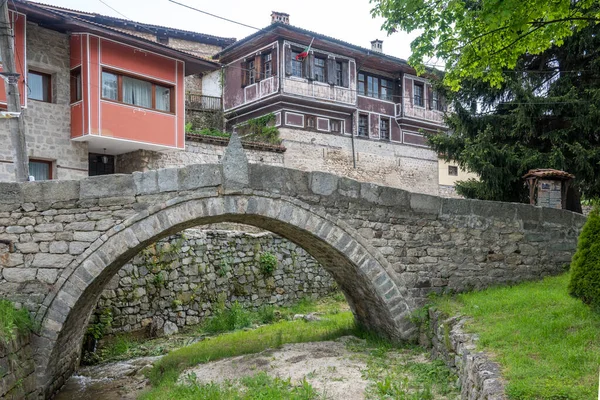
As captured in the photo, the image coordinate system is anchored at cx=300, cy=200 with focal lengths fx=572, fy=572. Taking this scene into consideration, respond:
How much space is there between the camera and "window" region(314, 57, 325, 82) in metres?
22.5

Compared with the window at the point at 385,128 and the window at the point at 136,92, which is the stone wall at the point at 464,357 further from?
the window at the point at 385,128

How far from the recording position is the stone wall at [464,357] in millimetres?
5030

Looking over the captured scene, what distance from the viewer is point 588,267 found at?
6.37 metres

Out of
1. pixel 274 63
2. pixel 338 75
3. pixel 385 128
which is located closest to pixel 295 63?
pixel 274 63

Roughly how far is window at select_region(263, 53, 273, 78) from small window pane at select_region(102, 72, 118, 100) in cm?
742

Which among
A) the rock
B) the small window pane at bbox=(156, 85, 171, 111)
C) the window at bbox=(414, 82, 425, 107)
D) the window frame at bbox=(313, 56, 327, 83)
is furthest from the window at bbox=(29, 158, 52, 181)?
the window at bbox=(414, 82, 425, 107)

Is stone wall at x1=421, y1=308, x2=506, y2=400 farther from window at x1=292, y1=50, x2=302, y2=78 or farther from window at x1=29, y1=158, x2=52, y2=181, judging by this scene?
window at x1=292, y1=50, x2=302, y2=78

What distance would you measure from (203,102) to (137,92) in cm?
835

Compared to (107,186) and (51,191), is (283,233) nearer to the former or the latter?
(107,186)

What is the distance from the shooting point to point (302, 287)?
15109mm

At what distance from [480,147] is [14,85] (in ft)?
31.4

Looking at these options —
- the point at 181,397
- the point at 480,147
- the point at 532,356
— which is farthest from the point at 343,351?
the point at 480,147

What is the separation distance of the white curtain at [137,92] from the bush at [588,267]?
12461 mm

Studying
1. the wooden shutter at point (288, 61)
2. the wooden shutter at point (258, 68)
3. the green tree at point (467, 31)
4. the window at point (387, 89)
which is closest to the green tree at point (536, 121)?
the green tree at point (467, 31)
